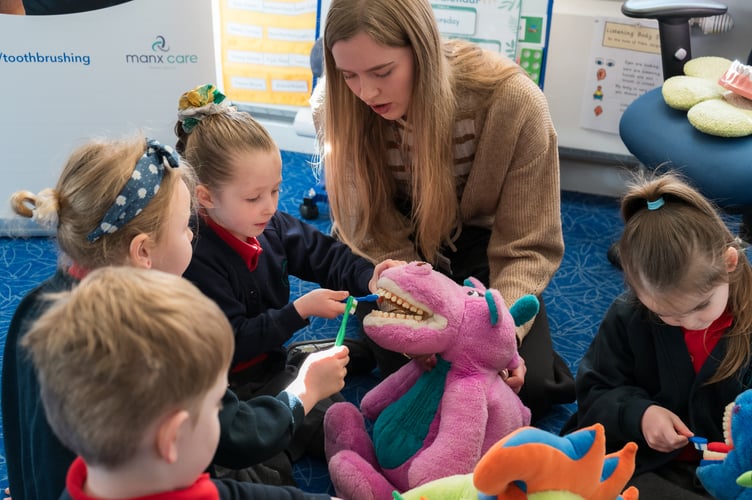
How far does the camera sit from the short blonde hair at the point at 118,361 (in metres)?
0.68

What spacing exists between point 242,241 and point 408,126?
1.30ft

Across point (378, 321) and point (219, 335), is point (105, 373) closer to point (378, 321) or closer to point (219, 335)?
point (219, 335)

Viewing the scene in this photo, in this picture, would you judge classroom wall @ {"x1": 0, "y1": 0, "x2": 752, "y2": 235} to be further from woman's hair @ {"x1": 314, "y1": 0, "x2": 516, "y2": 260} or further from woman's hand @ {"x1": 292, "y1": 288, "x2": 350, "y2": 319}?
woman's hand @ {"x1": 292, "y1": 288, "x2": 350, "y2": 319}

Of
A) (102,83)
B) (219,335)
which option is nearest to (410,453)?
(219,335)

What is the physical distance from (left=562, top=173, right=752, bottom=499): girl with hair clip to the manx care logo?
1.44m

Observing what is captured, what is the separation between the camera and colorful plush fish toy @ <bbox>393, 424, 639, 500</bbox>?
886mm

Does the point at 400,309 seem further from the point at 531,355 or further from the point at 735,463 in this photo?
the point at 735,463

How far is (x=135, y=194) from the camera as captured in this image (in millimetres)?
1056

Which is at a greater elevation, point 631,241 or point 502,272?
point 631,241

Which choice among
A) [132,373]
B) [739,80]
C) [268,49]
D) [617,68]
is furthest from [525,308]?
[268,49]

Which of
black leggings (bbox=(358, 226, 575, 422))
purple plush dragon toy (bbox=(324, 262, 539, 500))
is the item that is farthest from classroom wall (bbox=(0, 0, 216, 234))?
purple plush dragon toy (bbox=(324, 262, 539, 500))

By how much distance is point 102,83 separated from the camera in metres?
2.14

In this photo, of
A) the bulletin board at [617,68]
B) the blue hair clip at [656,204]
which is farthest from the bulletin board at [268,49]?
the blue hair clip at [656,204]

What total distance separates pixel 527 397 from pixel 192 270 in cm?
70
